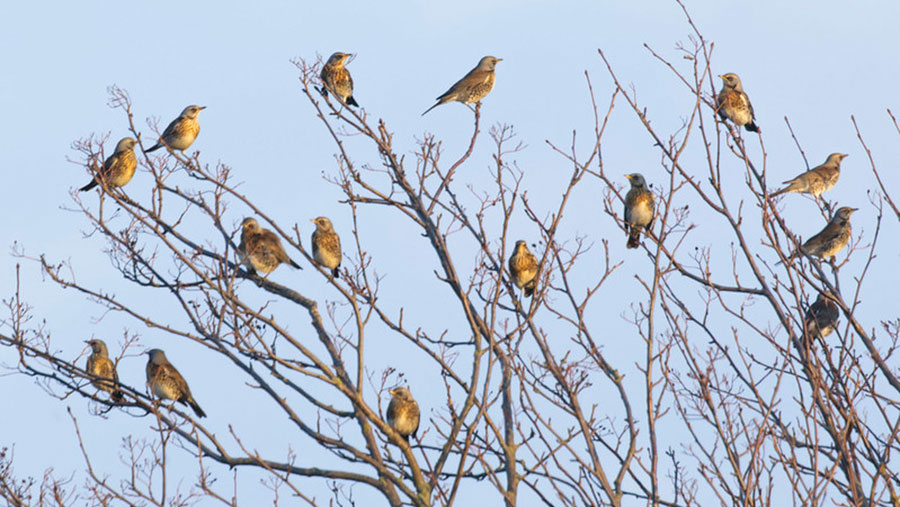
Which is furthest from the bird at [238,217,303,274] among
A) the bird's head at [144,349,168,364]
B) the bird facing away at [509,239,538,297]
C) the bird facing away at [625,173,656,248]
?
the bird facing away at [625,173,656,248]

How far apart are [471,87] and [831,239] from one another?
4.43m

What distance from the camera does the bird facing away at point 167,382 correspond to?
1070 centimetres

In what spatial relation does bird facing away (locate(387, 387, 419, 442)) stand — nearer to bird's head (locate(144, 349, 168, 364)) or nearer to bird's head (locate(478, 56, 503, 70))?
bird's head (locate(144, 349, 168, 364))

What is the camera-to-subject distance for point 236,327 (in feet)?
25.0

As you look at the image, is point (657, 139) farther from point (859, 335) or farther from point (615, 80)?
point (859, 335)

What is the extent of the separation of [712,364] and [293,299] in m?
3.98

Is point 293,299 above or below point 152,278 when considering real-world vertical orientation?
above

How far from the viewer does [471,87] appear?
43.9 feet

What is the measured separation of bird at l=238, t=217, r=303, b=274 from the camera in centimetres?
1036

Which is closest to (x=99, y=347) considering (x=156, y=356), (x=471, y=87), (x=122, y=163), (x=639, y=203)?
(x=156, y=356)

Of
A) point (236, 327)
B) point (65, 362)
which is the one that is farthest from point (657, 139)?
point (65, 362)

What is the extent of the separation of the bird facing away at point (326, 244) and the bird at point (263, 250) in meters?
0.50

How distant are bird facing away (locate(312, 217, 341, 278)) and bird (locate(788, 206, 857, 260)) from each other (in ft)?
16.4

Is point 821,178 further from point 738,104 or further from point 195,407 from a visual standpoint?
point 195,407
